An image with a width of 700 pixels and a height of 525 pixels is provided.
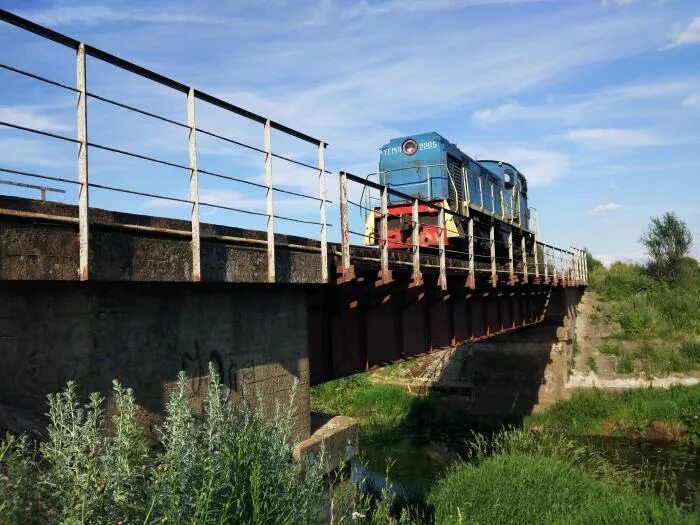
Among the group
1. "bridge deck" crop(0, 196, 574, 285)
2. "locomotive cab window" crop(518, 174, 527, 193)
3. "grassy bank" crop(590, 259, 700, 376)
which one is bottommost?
"grassy bank" crop(590, 259, 700, 376)

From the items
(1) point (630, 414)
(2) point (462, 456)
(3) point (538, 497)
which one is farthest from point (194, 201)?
(1) point (630, 414)

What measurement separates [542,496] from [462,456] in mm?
7557

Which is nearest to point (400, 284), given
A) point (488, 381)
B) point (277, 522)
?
point (277, 522)

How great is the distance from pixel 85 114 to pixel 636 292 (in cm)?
3399

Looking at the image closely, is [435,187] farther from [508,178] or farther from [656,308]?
[656,308]

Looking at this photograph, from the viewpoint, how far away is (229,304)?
6023mm

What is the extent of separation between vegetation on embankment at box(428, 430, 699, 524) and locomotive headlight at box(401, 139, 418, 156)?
9264 mm

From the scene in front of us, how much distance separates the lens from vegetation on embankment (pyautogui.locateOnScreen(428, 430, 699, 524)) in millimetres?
10398

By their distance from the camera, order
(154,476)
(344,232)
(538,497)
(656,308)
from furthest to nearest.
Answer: (656,308), (538,497), (344,232), (154,476)

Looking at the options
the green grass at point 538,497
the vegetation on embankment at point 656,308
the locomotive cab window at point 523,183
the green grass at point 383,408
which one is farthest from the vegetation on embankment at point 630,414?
the locomotive cab window at point 523,183

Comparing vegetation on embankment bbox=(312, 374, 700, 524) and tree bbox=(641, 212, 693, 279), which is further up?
tree bbox=(641, 212, 693, 279)

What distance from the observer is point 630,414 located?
72.1 ft

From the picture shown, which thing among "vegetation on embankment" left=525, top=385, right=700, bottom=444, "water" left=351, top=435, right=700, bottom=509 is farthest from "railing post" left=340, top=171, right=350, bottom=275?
"vegetation on embankment" left=525, top=385, right=700, bottom=444

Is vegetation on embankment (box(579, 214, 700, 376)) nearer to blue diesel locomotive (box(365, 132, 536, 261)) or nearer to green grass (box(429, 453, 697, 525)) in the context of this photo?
blue diesel locomotive (box(365, 132, 536, 261))
